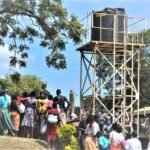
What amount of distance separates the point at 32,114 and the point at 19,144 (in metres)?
1.40

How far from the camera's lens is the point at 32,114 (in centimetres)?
1777

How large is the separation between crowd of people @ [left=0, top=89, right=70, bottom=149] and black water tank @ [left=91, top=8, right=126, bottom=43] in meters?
5.01

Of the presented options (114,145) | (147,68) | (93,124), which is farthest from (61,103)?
(147,68)

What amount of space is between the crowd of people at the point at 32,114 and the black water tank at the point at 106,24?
501 centimetres

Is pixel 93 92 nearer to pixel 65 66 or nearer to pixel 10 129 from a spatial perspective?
pixel 65 66

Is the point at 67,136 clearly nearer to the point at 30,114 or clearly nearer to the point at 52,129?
the point at 52,129

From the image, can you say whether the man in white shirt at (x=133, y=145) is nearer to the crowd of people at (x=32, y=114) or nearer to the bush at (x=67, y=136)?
the crowd of people at (x=32, y=114)

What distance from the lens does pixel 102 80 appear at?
2430 cm

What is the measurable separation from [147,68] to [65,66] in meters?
30.1

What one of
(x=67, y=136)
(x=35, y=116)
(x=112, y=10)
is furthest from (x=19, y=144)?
(x=112, y=10)

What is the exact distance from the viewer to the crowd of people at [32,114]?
17359mm

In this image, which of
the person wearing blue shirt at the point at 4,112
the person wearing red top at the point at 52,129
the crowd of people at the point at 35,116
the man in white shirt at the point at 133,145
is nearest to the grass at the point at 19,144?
the person wearing red top at the point at 52,129

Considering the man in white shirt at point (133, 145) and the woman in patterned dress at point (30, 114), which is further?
the woman in patterned dress at point (30, 114)

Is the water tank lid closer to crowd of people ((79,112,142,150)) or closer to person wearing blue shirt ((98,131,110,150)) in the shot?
crowd of people ((79,112,142,150))
